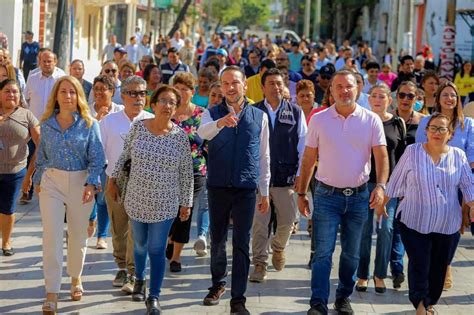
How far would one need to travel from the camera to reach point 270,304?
8.41 meters

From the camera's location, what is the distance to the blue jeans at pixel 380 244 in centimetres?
886

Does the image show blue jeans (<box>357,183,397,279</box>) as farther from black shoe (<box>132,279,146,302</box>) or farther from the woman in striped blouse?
black shoe (<box>132,279,146,302</box>)

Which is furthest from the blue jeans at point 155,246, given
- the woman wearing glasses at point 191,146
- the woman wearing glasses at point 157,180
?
the woman wearing glasses at point 191,146

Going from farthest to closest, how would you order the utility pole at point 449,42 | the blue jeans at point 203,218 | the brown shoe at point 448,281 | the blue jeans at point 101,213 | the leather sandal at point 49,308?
the utility pole at point 449,42, the blue jeans at point 203,218, the blue jeans at point 101,213, the brown shoe at point 448,281, the leather sandal at point 49,308

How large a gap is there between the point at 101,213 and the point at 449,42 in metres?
13.0

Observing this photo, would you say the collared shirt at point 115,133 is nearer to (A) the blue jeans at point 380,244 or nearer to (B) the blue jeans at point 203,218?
(B) the blue jeans at point 203,218

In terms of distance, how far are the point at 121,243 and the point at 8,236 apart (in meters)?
1.57

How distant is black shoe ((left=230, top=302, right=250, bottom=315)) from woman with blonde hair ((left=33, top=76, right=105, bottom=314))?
134 cm

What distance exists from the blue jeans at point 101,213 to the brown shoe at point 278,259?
5.60 ft

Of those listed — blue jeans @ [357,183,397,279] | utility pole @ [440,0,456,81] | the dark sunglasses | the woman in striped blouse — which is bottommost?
blue jeans @ [357,183,397,279]

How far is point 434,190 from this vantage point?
25.1ft

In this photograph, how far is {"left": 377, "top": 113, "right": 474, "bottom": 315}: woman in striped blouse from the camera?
25.1ft

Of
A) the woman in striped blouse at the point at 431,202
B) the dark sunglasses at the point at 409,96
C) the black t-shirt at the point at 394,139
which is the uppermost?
the dark sunglasses at the point at 409,96

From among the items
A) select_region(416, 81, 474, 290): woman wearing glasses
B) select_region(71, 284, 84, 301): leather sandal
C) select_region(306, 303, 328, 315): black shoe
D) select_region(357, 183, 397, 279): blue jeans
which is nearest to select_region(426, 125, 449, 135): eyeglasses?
select_region(416, 81, 474, 290): woman wearing glasses
